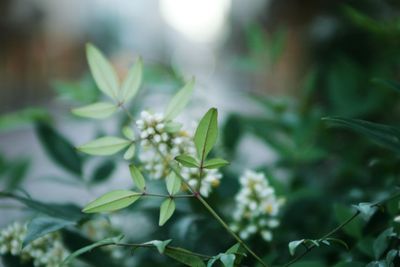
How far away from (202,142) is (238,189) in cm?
18

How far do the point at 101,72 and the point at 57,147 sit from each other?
0.56 feet

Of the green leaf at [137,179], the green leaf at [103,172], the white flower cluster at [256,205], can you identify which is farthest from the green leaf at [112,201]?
the green leaf at [103,172]

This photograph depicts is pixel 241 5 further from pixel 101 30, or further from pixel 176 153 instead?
pixel 101 30

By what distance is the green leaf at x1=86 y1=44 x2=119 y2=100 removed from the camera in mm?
361

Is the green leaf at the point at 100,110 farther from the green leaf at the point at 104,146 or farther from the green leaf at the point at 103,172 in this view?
the green leaf at the point at 103,172

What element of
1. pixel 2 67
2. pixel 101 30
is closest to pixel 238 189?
pixel 2 67

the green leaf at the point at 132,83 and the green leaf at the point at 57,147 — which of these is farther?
the green leaf at the point at 57,147

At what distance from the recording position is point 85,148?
1.09 ft

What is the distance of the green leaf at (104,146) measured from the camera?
33 cm

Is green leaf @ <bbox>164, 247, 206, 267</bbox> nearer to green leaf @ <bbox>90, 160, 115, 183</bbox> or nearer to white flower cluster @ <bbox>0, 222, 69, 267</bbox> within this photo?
white flower cluster @ <bbox>0, 222, 69, 267</bbox>

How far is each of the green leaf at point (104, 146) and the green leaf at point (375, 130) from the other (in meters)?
0.16

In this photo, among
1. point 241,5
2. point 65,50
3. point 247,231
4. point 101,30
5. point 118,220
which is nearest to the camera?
point 247,231

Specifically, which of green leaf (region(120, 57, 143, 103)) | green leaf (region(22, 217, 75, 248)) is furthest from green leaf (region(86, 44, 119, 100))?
green leaf (region(22, 217, 75, 248))

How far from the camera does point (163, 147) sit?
346 millimetres
